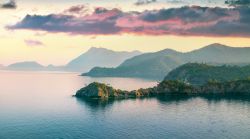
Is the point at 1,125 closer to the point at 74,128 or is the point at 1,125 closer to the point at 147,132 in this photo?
the point at 74,128

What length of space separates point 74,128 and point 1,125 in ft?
130

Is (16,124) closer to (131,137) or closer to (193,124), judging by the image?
(131,137)

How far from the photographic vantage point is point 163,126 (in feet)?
626

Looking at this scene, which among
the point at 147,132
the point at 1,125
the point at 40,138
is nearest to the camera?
the point at 40,138

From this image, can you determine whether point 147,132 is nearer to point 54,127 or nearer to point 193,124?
point 193,124

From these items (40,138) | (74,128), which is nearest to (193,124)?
(74,128)

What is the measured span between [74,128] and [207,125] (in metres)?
72.3

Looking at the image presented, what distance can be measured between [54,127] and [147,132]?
49.1 metres

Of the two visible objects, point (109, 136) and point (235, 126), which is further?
point (235, 126)

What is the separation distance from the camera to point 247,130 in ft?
601

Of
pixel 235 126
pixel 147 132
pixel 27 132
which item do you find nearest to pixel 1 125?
pixel 27 132

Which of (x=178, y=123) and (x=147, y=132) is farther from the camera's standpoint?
(x=178, y=123)

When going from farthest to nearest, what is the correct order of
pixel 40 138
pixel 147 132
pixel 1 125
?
pixel 1 125 < pixel 147 132 < pixel 40 138

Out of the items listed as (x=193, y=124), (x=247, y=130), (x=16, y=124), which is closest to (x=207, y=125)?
(x=193, y=124)
